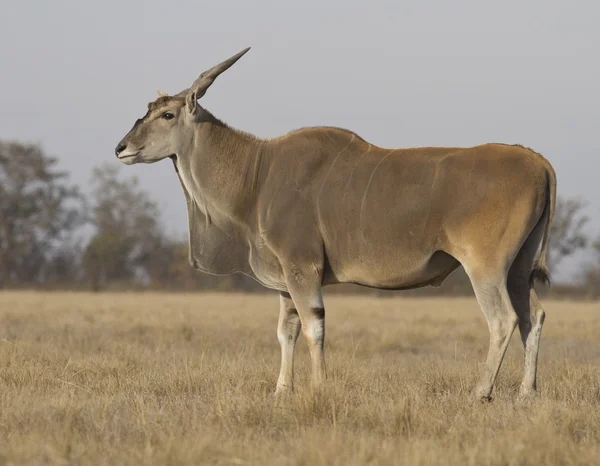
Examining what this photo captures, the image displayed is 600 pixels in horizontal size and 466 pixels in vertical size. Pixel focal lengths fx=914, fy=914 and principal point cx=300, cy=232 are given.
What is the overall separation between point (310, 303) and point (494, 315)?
1526 mm

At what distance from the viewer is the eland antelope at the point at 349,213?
7395mm

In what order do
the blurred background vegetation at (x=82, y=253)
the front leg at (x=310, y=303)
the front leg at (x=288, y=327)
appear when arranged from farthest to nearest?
the blurred background vegetation at (x=82, y=253)
the front leg at (x=288, y=327)
the front leg at (x=310, y=303)

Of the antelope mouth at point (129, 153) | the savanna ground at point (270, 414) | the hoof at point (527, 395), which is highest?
the antelope mouth at point (129, 153)

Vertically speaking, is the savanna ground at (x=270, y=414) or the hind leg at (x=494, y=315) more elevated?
the hind leg at (x=494, y=315)

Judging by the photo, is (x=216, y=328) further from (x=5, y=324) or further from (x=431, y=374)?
(x=431, y=374)

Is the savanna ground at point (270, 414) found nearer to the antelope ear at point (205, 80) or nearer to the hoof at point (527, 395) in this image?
the hoof at point (527, 395)

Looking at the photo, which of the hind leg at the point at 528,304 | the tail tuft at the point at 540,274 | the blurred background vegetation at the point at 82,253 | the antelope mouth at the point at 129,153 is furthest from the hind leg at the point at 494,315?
the blurred background vegetation at the point at 82,253

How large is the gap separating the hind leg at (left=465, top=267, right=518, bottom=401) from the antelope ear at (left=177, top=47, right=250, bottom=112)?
287 cm

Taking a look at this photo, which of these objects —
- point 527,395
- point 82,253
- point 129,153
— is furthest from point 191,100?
point 82,253

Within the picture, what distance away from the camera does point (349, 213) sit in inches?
305

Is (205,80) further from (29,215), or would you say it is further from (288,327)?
(29,215)

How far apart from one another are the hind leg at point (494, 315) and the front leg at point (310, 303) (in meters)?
1.29

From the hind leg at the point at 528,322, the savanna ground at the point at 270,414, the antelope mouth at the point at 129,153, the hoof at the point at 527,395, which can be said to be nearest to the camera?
the savanna ground at the point at 270,414

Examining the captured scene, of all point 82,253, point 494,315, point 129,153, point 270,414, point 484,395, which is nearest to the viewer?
point 270,414
